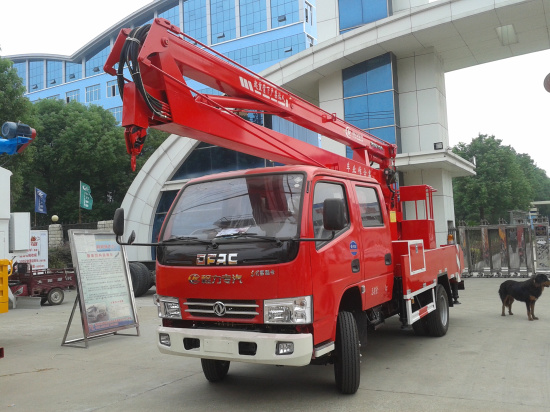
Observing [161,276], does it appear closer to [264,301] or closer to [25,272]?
[264,301]

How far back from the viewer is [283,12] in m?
52.6

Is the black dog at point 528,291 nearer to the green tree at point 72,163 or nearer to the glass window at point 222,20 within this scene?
the green tree at point 72,163

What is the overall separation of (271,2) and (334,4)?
3531cm

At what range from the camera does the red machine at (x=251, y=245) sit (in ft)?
14.9

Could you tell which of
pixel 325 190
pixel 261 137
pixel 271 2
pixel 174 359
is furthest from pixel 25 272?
pixel 271 2

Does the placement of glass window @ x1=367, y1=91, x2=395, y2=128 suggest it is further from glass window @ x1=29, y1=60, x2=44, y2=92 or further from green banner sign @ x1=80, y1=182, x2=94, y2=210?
glass window @ x1=29, y1=60, x2=44, y2=92

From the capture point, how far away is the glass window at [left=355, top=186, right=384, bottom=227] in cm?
588

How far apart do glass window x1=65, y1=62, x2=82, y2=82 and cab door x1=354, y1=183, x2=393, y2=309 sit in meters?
69.2

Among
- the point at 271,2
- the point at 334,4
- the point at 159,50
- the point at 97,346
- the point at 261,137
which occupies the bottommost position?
the point at 97,346

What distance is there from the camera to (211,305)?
189 inches

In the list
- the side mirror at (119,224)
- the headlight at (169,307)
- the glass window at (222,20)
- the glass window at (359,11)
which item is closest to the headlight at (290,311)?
the headlight at (169,307)

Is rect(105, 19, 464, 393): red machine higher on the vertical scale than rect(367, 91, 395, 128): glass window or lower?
lower

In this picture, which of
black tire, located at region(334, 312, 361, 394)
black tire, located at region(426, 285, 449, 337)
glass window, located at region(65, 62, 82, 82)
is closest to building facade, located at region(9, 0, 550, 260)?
black tire, located at region(426, 285, 449, 337)

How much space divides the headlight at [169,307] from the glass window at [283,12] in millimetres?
50975
